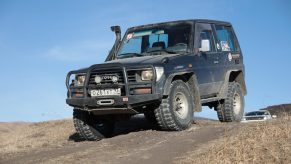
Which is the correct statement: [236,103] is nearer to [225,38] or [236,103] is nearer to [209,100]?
[225,38]

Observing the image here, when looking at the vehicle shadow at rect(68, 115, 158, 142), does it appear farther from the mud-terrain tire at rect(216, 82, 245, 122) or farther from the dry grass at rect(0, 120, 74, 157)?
the mud-terrain tire at rect(216, 82, 245, 122)

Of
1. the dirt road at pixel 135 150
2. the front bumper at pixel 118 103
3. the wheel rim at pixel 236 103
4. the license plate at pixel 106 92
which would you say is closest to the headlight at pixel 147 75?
the front bumper at pixel 118 103

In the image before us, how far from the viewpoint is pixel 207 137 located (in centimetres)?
754

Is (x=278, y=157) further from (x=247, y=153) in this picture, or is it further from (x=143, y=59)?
(x=143, y=59)

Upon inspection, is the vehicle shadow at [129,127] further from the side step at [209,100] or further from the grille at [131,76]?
the grille at [131,76]

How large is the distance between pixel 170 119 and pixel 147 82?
786 mm

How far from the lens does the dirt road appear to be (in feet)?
21.1

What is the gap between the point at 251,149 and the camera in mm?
5965

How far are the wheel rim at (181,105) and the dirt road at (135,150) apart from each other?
319 mm

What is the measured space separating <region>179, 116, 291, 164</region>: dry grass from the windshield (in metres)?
2.83

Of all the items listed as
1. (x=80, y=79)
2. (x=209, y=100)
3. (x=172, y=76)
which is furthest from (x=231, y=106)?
(x=80, y=79)

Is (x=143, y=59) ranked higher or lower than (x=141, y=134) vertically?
higher

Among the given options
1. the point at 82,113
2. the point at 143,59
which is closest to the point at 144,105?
the point at 143,59

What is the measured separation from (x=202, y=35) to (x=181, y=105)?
1.99m
